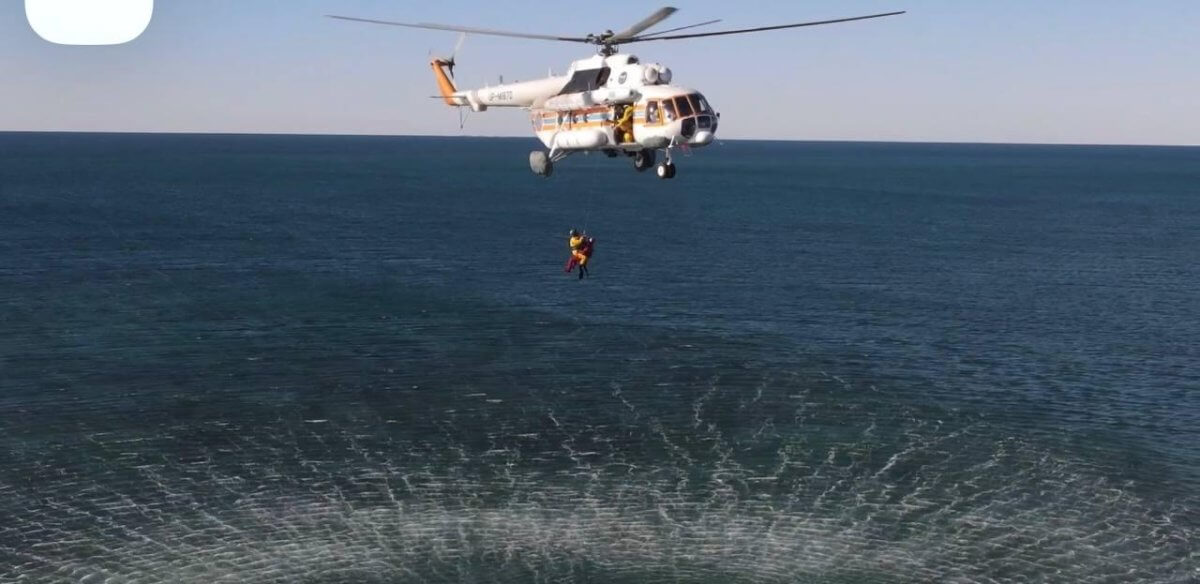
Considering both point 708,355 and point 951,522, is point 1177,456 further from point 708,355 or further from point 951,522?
point 708,355

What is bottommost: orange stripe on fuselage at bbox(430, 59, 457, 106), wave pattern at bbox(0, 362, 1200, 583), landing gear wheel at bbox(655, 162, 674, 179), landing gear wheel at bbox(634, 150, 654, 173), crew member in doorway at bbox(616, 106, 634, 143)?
wave pattern at bbox(0, 362, 1200, 583)

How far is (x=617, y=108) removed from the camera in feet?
167

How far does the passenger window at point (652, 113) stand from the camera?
160 ft

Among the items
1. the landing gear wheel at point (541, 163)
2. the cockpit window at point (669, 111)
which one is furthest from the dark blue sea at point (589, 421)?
the cockpit window at point (669, 111)

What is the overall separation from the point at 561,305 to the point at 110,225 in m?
84.5

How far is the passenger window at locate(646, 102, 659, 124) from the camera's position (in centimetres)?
4881

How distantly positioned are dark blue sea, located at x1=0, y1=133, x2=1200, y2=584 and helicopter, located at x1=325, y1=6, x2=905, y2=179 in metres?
21.0

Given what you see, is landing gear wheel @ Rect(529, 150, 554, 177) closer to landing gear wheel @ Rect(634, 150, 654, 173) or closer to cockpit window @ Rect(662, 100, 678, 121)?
landing gear wheel @ Rect(634, 150, 654, 173)

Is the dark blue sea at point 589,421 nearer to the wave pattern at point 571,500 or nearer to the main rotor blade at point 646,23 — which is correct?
the wave pattern at point 571,500

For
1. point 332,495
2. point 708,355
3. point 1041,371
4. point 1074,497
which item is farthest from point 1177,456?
point 332,495

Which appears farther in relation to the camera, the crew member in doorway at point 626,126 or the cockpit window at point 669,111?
the crew member in doorway at point 626,126

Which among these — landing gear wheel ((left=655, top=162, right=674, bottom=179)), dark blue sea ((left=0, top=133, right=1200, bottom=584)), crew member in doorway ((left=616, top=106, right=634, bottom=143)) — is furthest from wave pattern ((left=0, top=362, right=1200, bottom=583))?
crew member in doorway ((left=616, top=106, right=634, bottom=143))

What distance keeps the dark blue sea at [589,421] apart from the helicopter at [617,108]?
21.0 m

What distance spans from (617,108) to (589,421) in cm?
2999
